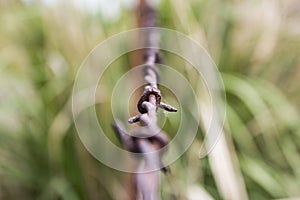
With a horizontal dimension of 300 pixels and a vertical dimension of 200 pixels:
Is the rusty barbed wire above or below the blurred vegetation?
below

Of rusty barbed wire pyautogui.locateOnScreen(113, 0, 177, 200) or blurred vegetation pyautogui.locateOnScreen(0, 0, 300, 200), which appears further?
blurred vegetation pyautogui.locateOnScreen(0, 0, 300, 200)

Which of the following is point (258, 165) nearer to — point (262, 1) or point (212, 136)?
point (212, 136)

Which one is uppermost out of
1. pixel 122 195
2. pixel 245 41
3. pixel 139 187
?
pixel 245 41

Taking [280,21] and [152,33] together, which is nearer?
[152,33]

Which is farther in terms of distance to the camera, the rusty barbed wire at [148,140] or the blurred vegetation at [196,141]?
the blurred vegetation at [196,141]

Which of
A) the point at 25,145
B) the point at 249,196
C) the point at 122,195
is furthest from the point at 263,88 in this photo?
the point at 25,145

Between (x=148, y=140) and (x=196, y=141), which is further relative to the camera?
(x=196, y=141)

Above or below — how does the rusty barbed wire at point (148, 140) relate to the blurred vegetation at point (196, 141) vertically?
below

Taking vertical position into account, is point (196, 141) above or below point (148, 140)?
above
